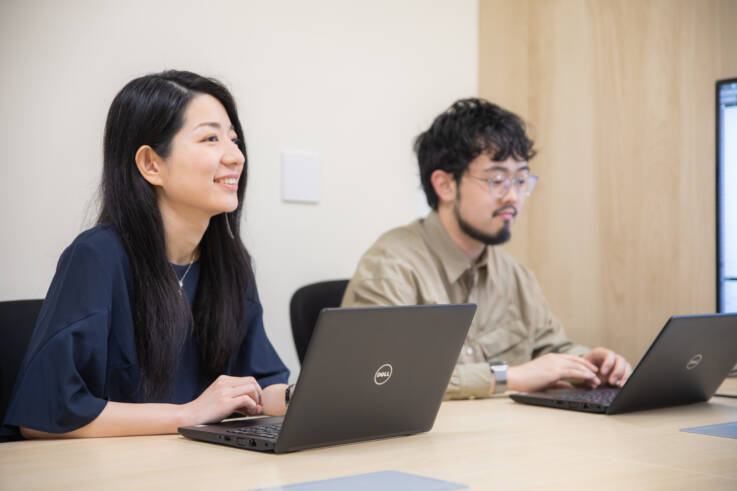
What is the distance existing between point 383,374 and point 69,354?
545 millimetres

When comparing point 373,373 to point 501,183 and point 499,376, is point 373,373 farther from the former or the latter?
point 501,183

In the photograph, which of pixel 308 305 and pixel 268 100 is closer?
pixel 308 305

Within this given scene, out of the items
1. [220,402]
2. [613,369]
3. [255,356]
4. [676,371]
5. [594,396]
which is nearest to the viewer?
[220,402]

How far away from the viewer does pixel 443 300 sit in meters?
2.12

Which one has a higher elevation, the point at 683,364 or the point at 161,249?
the point at 161,249

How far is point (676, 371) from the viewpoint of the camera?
1502 mm

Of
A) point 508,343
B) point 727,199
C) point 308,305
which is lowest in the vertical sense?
point 508,343

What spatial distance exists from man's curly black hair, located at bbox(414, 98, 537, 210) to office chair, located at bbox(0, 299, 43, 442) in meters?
1.20

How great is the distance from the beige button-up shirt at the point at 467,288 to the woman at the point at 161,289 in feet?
1.32

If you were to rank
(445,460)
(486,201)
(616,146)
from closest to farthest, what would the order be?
(445,460) < (486,201) < (616,146)

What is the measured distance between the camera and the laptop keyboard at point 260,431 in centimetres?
112

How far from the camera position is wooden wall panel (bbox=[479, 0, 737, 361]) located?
2373mm

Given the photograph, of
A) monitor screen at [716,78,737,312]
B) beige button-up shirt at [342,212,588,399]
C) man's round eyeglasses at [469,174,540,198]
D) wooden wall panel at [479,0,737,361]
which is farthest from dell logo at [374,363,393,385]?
wooden wall panel at [479,0,737,361]

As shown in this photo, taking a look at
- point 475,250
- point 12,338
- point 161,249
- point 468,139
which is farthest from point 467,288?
point 12,338
